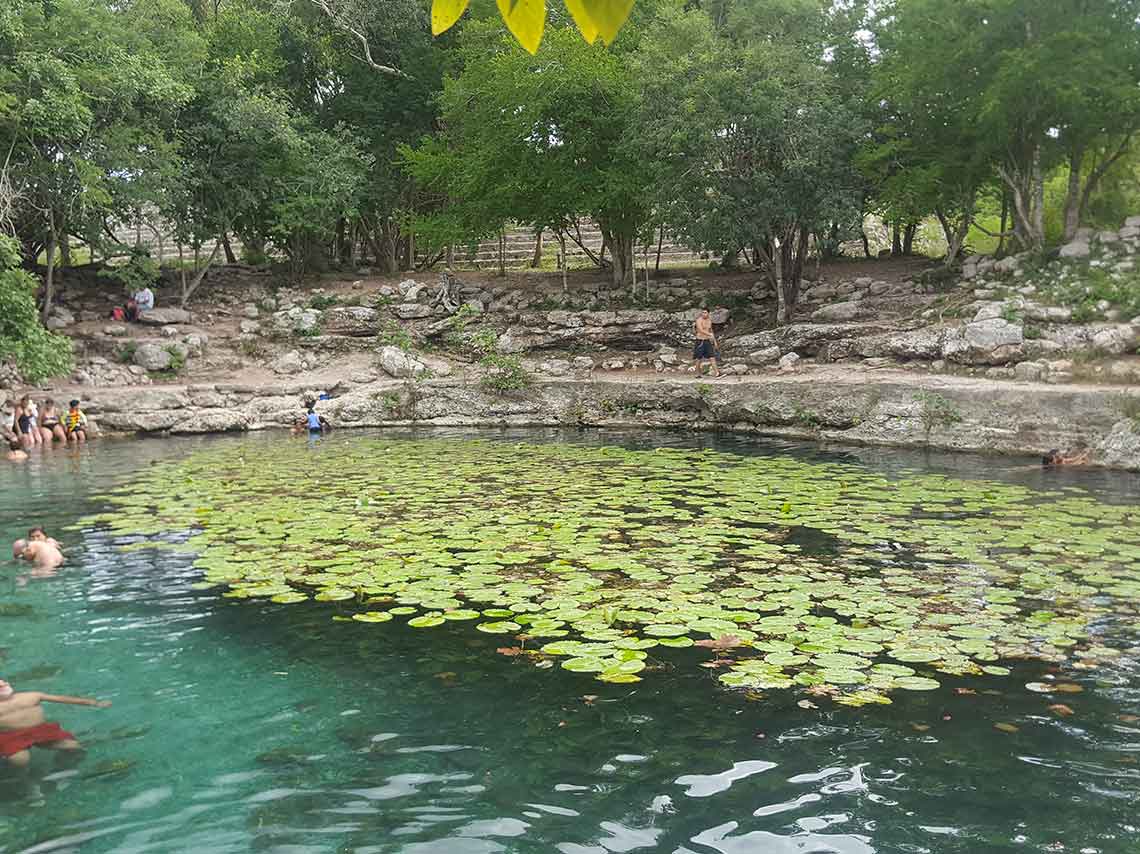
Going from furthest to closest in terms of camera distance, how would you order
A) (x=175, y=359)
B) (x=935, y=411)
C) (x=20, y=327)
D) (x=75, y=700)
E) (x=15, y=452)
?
(x=175, y=359), (x=20, y=327), (x=15, y=452), (x=935, y=411), (x=75, y=700)

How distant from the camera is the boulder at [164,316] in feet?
76.8

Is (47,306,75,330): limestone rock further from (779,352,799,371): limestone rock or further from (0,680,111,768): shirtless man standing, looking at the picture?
(0,680,111,768): shirtless man standing

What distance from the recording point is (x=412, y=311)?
24703mm

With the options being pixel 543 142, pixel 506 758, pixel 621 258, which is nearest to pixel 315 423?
pixel 543 142

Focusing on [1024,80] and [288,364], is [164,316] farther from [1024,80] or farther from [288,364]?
[1024,80]

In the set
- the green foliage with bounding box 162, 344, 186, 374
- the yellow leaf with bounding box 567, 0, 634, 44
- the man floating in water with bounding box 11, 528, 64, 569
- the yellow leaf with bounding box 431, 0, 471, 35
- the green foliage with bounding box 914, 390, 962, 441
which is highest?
the yellow leaf with bounding box 431, 0, 471, 35

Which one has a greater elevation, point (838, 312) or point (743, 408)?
point (838, 312)

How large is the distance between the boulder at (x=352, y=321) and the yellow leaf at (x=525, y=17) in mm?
23227

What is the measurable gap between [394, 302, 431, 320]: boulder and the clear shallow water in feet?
61.2

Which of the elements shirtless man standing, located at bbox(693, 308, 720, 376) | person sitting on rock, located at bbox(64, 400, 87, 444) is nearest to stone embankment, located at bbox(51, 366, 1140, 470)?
person sitting on rock, located at bbox(64, 400, 87, 444)

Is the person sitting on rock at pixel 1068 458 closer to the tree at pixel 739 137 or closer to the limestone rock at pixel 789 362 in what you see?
the limestone rock at pixel 789 362

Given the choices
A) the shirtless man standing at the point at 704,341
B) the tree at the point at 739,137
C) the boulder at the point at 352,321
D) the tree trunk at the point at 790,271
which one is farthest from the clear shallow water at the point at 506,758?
the boulder at the point at 352,321

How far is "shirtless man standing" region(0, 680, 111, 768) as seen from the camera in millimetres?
4676

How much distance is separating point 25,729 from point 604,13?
16.4 ft
